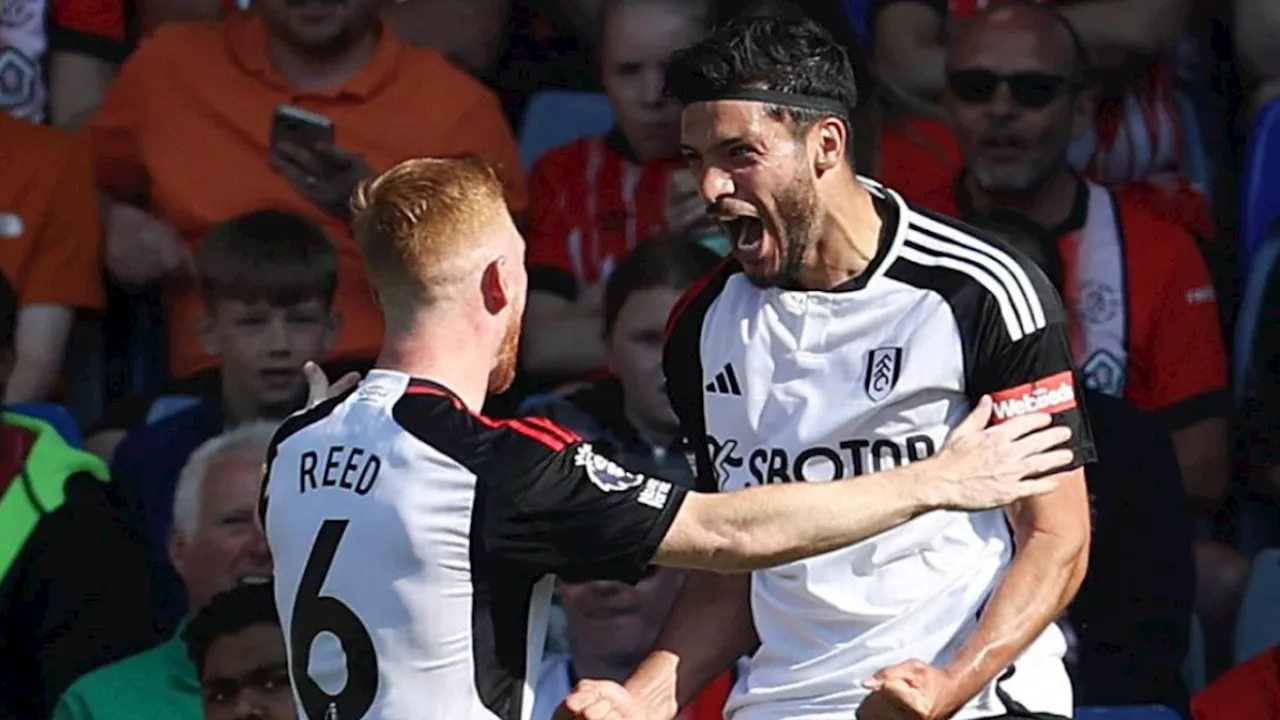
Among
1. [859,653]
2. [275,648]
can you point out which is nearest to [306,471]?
[859,653]

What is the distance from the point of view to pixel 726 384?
4719 millimetres

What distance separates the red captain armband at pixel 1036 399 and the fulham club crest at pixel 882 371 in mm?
173

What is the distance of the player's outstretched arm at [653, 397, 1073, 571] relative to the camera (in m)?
4.05

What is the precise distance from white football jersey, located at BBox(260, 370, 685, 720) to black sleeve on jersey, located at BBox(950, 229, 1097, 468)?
0.69 m

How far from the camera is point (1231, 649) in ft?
21.2

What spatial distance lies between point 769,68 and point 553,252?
2.24m

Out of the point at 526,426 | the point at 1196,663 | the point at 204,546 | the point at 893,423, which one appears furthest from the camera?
the point at 1196,663

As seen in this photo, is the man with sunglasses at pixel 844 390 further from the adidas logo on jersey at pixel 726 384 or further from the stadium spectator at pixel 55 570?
the stadium spectator at pixel 55 570

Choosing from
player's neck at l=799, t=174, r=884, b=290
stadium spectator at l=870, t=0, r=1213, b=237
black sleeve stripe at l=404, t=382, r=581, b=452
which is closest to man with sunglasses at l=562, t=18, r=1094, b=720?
player's neck at l=799, t=174, r=884, b=290

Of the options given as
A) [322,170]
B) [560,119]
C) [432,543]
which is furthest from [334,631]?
[560,119]

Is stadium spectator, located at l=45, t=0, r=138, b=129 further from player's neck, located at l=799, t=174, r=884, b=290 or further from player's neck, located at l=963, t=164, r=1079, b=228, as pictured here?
player's neck, located at l=799, t=174, r=884, b=290

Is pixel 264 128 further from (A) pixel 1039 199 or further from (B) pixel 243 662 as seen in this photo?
(A) pixel 1039 199

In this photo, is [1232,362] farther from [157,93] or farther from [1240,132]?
[157,93]

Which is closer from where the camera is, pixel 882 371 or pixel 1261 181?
pixel 882 371
